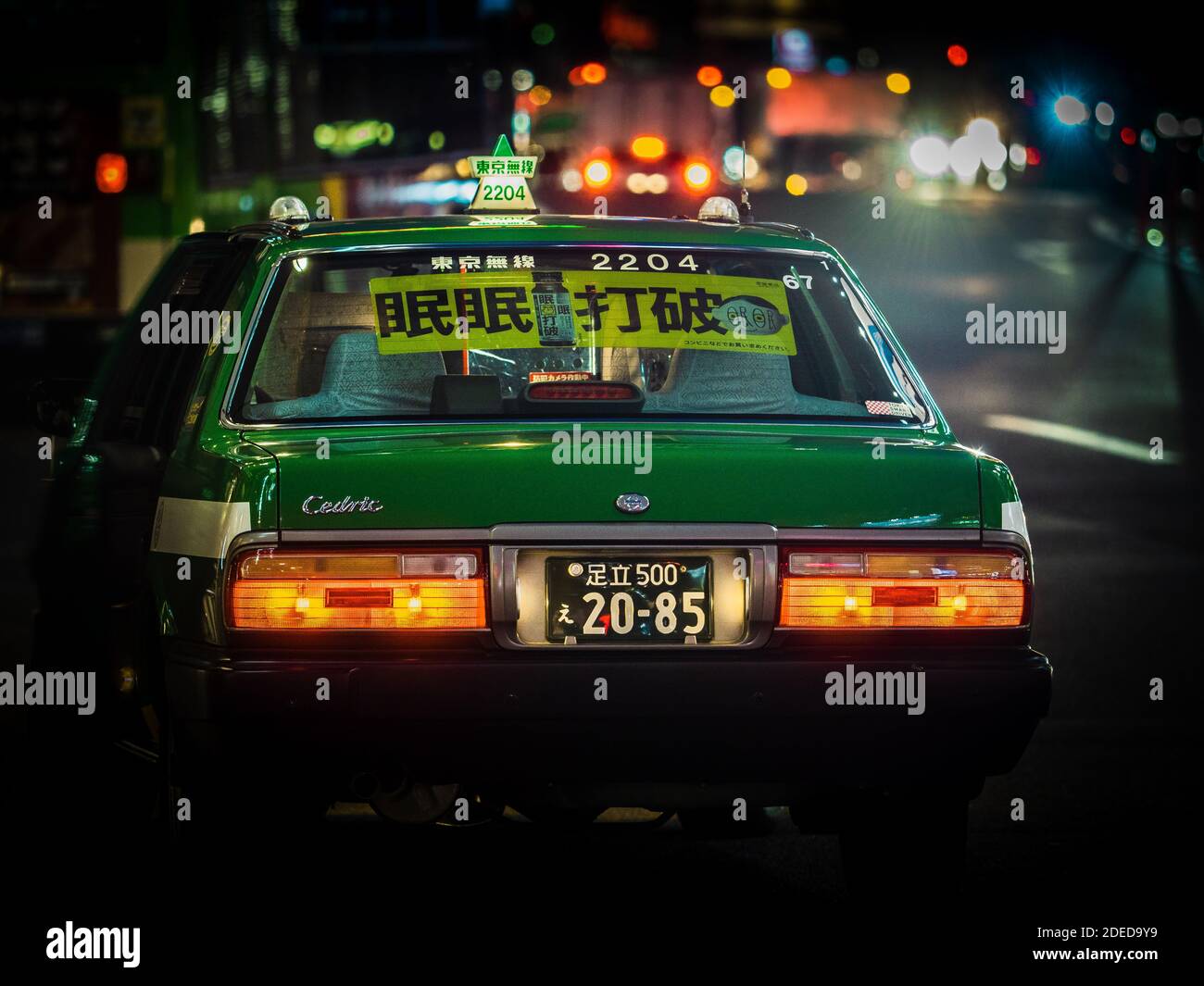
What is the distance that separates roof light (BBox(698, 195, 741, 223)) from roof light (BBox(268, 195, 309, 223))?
44.2 inches

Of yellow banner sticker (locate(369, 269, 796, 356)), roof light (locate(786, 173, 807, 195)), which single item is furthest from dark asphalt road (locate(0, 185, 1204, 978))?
roof light (locate(786, 173, 807, 195))

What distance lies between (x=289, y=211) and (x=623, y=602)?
85.2 inches

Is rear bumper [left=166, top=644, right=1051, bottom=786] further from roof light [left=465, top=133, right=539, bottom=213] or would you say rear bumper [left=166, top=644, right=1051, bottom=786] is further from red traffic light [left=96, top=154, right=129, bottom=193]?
red traffic light [left=96, top=154, right=129, bottom=193]

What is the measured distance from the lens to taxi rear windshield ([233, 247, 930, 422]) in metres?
5.89

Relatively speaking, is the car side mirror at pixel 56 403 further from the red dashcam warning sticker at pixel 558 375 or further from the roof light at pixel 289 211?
the red dashcam warning sticker at pixel 558 375

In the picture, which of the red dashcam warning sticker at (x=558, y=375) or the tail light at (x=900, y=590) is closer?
the tail light at (x=900, y=590)

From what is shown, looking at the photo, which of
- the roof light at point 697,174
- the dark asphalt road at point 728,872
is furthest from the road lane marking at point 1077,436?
the dark asphalt road at point 728,872

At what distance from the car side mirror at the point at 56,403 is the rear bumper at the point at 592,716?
223 centimetres

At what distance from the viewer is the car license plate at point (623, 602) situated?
16.7ft
